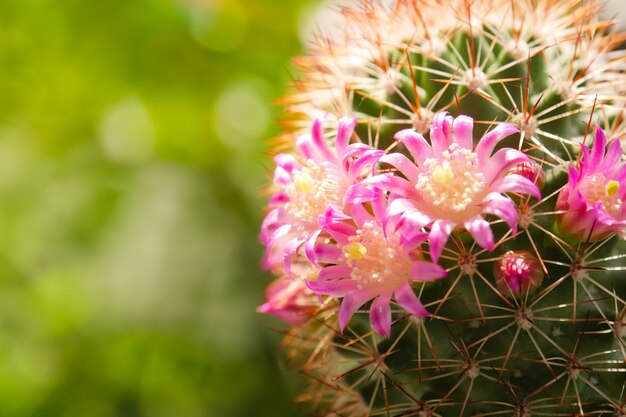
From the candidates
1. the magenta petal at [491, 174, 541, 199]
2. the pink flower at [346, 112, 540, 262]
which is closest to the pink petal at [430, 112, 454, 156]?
the pink flower at [346, 112, 540, 262]

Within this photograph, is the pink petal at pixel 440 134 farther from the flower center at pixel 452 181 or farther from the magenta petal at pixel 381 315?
the magenta petal at pixel 381 315

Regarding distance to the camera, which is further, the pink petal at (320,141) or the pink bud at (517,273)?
the pink petal at (320,141)

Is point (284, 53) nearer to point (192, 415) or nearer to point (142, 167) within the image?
point (142, 167)

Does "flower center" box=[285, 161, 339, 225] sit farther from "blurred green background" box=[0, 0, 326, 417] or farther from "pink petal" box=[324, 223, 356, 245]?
"blurred green background" box=[0, 0, 326, 417]

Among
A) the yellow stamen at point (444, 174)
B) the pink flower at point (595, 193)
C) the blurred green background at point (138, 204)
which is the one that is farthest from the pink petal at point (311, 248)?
the blurred green background at point (138, 204)

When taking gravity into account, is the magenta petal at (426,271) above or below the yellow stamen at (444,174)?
below
